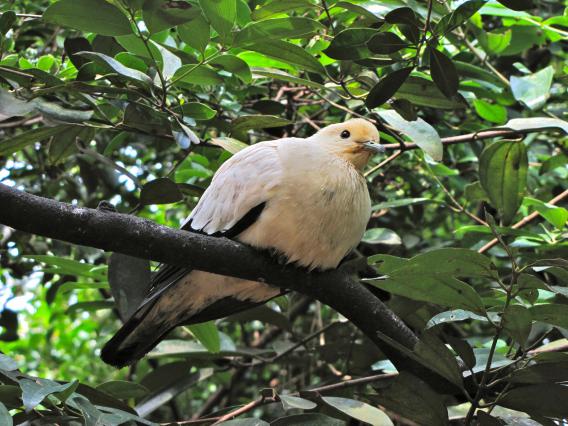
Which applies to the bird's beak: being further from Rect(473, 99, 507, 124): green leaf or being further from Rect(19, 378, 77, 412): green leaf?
Rect(19, 378, 77, 412): green leaf

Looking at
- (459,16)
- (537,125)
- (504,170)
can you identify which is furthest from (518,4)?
(504,170)

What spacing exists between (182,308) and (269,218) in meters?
0.64

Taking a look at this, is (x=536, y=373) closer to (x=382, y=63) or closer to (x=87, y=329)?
(x=382, y=63)

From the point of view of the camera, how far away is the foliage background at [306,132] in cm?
246

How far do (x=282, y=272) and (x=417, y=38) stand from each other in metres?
0.93

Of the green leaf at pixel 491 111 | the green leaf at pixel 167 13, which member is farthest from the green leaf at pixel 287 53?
the green leaf at pixel 491 111

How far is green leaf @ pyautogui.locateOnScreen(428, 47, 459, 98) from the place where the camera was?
2666mm

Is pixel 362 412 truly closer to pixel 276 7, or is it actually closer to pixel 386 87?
pixel 386 87

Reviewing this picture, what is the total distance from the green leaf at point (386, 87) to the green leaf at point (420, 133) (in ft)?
0.63

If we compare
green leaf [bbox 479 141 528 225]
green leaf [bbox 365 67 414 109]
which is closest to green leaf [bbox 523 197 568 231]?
green leaf [bbox 479 141 528 225]

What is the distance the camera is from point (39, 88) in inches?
109

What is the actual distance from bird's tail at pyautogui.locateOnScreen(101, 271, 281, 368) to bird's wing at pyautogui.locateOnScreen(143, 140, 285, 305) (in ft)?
0.29

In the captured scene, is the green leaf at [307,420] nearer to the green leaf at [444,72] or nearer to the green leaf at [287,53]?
the green leaf at [444,72]

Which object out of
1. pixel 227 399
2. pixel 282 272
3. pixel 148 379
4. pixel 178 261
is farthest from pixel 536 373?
pixel 227 399
